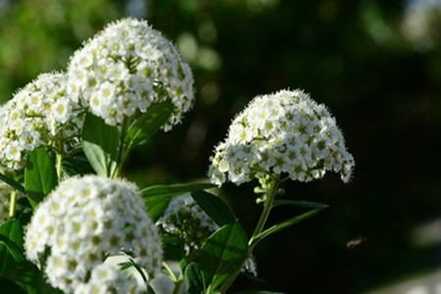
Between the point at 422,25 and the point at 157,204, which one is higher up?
the point at 422,25

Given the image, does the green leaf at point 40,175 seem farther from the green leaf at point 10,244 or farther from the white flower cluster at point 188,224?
the white flower cluster at point 188,224

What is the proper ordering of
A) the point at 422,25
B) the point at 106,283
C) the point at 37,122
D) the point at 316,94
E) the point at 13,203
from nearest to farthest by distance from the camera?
the point at 106,283 < the point at 37,122 < the point at 13,203 < the point at 316,94 < the point at 422,25

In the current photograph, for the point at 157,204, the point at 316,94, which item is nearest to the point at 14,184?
the point at 157,204

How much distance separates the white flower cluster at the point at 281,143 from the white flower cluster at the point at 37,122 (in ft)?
0.74

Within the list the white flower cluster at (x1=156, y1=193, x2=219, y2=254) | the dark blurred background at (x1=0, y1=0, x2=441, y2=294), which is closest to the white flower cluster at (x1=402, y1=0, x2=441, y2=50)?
the dark blurred background at (x1=0, y1=0, x2=441, y2=294)

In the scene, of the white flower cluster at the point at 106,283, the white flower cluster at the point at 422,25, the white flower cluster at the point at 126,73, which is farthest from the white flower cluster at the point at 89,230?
the white flower cluster at the point at 422,25

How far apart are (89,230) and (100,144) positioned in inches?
11.4

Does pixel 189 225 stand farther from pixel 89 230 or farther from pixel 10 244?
pixel 89 230

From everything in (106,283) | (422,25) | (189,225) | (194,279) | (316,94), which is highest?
(422,25)

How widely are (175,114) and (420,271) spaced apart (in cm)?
805

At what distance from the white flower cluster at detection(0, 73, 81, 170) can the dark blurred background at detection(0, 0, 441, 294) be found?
4.00 m

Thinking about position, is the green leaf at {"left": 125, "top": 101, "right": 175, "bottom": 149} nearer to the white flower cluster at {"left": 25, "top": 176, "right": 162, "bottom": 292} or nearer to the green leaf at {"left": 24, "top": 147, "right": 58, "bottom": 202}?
the green leaf at {"left": 24, "top": 147, "right": 58, "bottom": 202}

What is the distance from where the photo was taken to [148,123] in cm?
146

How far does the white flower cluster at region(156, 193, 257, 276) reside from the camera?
1545 millimetres
